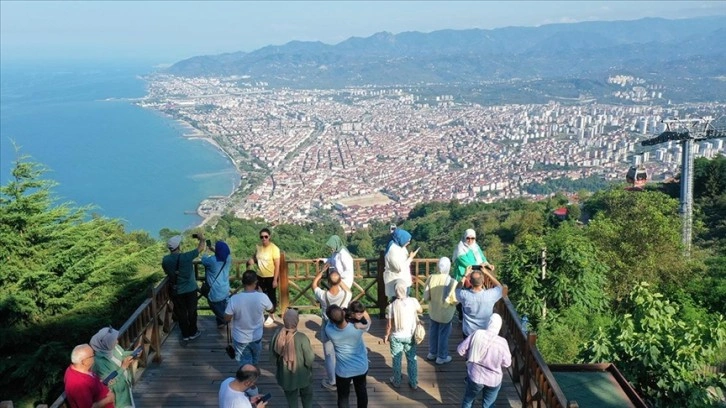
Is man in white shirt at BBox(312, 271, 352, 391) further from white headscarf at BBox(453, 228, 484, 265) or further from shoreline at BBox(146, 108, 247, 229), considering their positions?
shoreline at BBox(146, 108, 247, 229)

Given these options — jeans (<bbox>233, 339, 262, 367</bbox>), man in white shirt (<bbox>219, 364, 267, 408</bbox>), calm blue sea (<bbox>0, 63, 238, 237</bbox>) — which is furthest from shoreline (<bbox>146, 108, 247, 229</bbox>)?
man in white shirt (<bbox>219, 364, 267, 408</bbox>)

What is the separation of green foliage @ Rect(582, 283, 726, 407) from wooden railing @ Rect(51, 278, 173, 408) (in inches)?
219

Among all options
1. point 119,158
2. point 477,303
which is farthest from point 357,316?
point 119,158

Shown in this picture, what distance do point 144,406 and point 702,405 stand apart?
5885 millimetres

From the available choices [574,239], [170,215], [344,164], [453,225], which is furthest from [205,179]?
[574,239]

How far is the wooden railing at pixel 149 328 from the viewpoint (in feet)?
19.9

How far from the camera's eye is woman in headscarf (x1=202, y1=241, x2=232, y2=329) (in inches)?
269

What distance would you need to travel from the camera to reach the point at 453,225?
42312mm

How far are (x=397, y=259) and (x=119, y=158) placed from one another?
108364 mm

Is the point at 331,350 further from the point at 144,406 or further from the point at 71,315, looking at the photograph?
the point at 71,315

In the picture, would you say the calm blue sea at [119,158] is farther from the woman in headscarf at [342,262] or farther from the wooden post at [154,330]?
the woman in headscarf at [342,262]

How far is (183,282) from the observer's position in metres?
7.00

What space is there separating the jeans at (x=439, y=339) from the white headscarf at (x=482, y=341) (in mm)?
1318

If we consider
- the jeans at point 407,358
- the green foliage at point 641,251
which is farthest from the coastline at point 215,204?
the jeans at point 407,358
